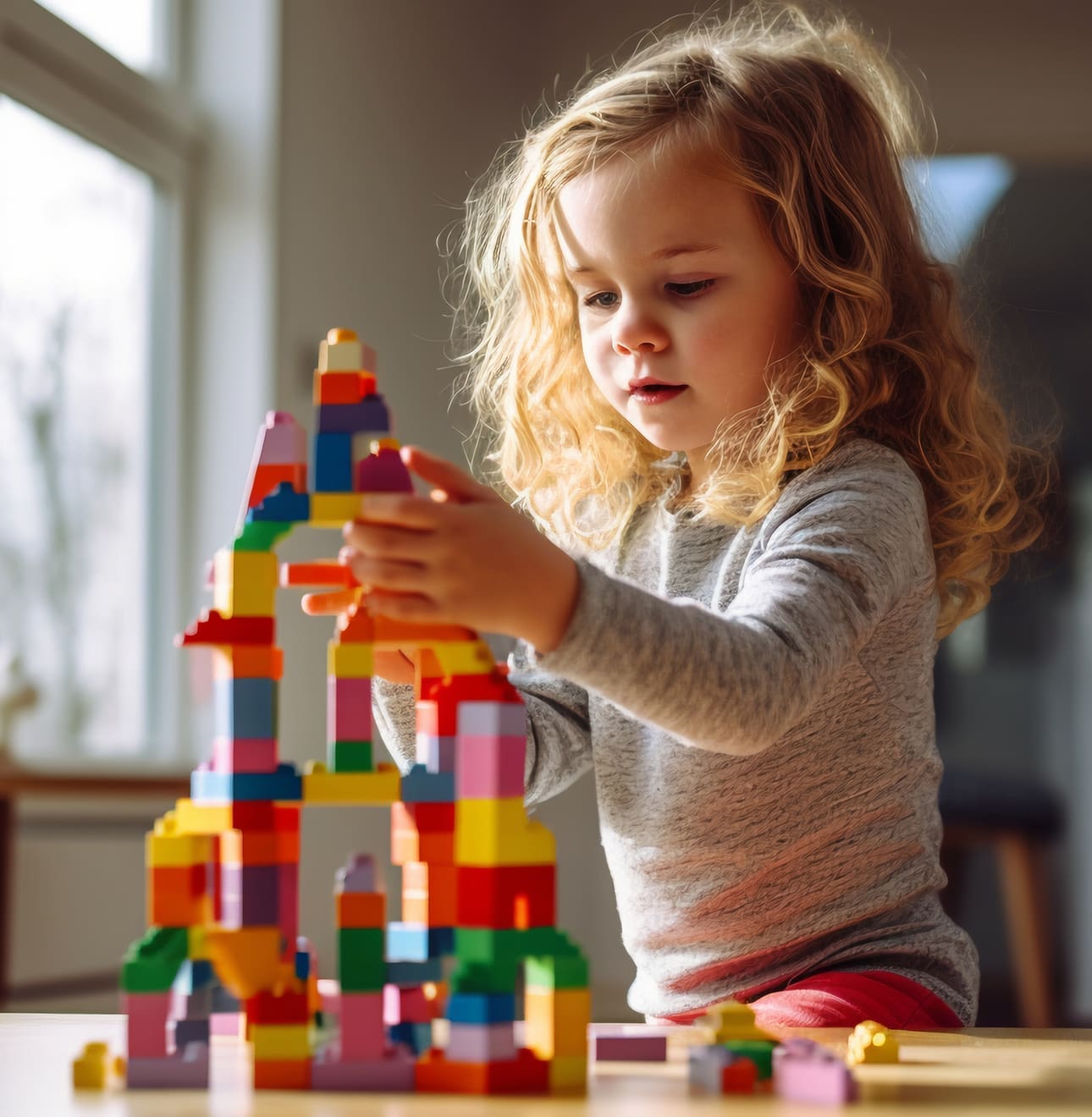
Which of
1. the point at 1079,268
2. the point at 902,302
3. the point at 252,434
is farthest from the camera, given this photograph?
the point at 1079,268

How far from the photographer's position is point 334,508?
0.58 m

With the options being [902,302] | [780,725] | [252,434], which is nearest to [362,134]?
[252,434]

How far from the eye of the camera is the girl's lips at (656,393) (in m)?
0.97

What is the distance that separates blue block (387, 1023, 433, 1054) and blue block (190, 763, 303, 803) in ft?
0.36

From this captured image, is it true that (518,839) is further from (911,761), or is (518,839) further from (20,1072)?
(911,761)

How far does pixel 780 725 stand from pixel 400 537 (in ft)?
0.63

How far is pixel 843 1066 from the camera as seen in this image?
544 mm

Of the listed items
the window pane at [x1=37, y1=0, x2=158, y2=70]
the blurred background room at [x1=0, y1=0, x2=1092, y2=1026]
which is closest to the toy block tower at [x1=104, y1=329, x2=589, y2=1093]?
the blurred background room at [x1=0, y1=0, x2=1092, y2=1026]

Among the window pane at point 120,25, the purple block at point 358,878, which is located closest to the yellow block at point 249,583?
the purple block at point 358,878

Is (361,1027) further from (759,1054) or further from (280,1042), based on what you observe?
(759,1054)

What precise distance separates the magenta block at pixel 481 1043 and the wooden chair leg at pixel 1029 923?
3.10 m

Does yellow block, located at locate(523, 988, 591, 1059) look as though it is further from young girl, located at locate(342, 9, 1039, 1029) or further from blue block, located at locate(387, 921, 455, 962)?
young girl, located at locate(342, 9, 1039, 1029)

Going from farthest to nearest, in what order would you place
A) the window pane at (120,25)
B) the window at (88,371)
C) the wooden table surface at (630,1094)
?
the window pane at (120,25) → the window at (88,371) → the wooden table surface at (630,1094)

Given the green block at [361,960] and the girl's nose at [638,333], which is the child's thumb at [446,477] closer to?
the green block at [361,960]
